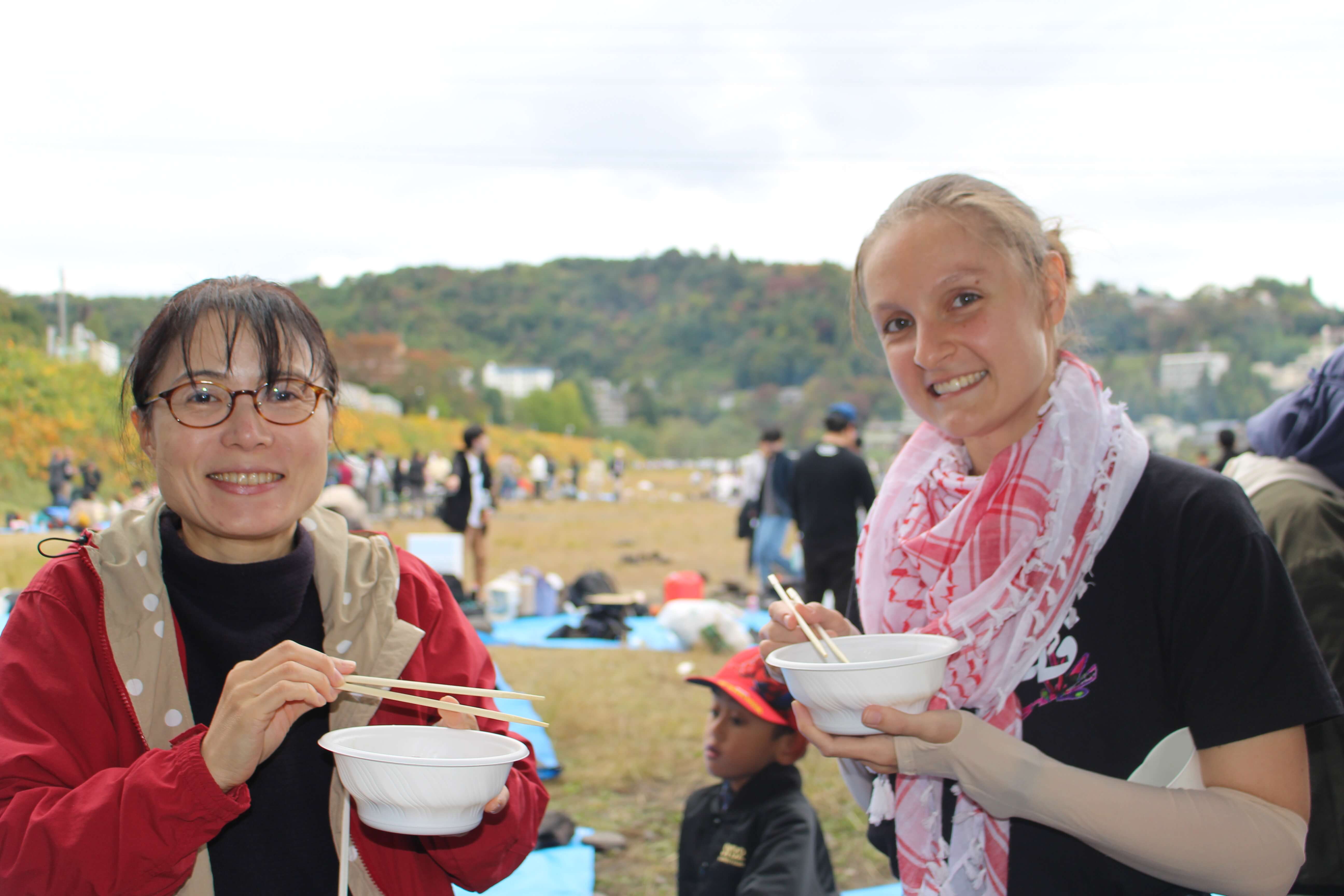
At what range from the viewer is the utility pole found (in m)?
4.66

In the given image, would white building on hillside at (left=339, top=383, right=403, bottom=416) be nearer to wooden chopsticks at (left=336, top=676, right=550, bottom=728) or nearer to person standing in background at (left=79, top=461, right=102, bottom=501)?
person standing in background at (left=79, top=461, right=102, bottom=501)

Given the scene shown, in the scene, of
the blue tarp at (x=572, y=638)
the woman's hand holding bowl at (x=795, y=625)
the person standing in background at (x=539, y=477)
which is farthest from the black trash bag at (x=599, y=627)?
the person standing in background at (x=539, y=477)

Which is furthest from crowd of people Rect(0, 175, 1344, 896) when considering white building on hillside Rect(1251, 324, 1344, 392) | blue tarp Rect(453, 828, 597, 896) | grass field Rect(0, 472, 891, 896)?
white building on hillside Rect(1251, 324, 1344, 392)

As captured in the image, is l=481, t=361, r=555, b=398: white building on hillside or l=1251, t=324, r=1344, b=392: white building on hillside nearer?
l=1251, t=324, r=1344, b=392: white building on hillside

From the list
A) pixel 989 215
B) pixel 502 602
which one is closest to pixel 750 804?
pixel 989 215

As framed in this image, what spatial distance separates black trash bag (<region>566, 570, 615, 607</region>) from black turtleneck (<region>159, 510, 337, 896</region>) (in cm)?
763

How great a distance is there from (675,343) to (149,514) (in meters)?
60.4

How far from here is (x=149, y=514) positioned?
1.37m

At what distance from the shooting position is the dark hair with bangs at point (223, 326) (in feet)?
4.28

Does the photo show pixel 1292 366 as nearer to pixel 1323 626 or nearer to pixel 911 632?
pixel 1323 626

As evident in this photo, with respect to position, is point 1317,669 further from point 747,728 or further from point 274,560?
point 747,728

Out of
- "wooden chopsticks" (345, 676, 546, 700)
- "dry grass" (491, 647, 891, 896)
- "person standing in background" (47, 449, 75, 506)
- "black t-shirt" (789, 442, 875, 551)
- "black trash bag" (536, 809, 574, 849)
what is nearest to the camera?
"wooden chopsticks" (345, 676, 546, 700)

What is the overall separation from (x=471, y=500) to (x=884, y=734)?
7913 millimetres

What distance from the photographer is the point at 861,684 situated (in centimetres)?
117
